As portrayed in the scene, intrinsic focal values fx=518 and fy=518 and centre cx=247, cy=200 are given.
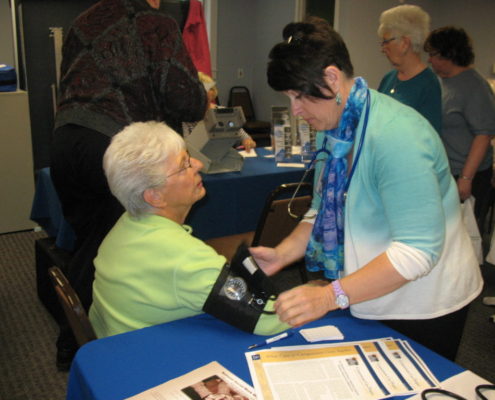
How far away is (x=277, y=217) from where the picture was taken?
103 inches

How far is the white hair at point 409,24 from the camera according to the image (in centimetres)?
276

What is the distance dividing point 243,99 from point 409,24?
456 cm

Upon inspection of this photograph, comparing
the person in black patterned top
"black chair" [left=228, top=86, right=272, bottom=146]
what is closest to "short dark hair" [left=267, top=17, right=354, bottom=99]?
the person in black patterned top

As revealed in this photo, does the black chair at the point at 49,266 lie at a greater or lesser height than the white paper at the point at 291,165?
lesser

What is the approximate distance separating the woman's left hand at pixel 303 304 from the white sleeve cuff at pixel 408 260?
0.53 feet

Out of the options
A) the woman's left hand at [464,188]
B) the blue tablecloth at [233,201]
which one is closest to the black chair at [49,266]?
the blue tablecloth at [233,201]

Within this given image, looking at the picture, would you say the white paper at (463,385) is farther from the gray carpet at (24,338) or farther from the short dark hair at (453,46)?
the short dark hair at (453,46)

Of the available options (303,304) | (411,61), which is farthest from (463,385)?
(411,61)

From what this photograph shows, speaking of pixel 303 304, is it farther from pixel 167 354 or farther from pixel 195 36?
pixel 195 36

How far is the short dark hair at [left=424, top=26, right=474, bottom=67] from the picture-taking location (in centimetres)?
306

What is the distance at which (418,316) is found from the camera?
133 cm

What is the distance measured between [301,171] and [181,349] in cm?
210

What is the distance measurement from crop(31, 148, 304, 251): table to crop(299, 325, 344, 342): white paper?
161 centimetres

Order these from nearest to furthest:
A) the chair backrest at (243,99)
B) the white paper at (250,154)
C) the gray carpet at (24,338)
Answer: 1. the gray carpet at (24,338)
2. the white paper at (250,154)
3. the chair backrest at (243,99)
